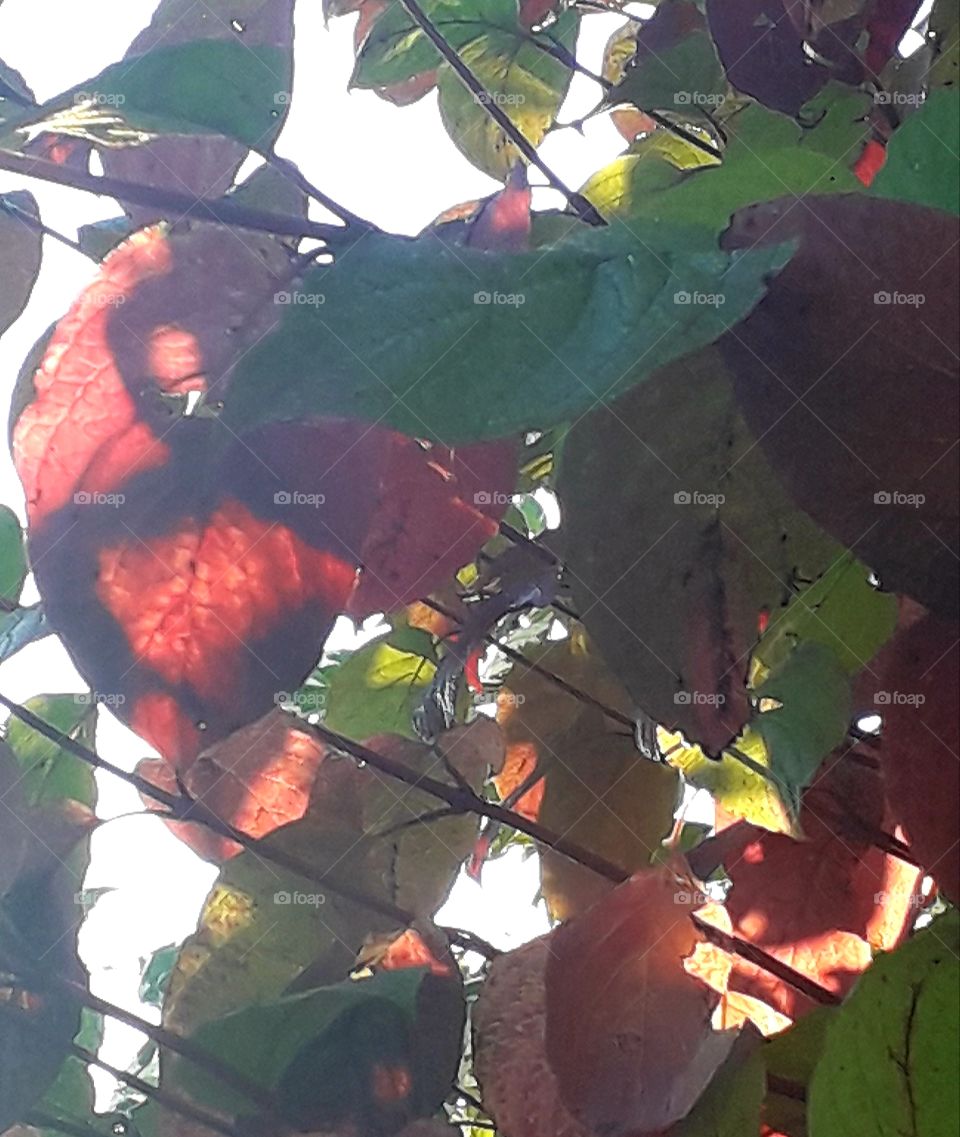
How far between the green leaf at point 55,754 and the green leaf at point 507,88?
1.34 feet

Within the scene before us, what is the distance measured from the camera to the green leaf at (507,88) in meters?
0.71

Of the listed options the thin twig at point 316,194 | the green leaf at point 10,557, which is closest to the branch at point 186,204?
the thin twig at point 316,194

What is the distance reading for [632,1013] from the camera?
36 cm

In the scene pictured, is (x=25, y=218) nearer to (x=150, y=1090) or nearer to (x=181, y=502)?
(x=181, y=502)

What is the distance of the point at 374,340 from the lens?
0.22 metres

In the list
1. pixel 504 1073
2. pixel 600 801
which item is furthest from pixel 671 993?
pixel 600 801

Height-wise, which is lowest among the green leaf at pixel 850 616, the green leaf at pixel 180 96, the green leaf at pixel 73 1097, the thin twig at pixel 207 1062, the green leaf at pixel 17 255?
the green leaf at pixel 73 1097

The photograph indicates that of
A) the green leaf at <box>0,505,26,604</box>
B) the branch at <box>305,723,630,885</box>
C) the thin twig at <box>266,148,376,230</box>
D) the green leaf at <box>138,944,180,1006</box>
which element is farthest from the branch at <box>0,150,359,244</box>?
the green leaf at <box>138,944,180,1006</box>

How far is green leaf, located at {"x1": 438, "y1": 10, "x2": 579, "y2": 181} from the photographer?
0.71 metres

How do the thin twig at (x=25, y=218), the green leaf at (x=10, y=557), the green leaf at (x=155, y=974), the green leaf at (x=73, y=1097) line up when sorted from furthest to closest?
the green leaf at (x=155, y=974)
the green leaf at (x=10, y=557)
the green leaf at (x=73, y=1097)
the thin twig at (x=25, y=218)

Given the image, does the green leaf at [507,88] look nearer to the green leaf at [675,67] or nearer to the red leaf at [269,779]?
the green leaf at [675,67]

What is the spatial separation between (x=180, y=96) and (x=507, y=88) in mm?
422

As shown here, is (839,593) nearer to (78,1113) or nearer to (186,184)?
(186,184)

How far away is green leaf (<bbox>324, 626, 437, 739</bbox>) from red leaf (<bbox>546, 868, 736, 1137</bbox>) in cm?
32
